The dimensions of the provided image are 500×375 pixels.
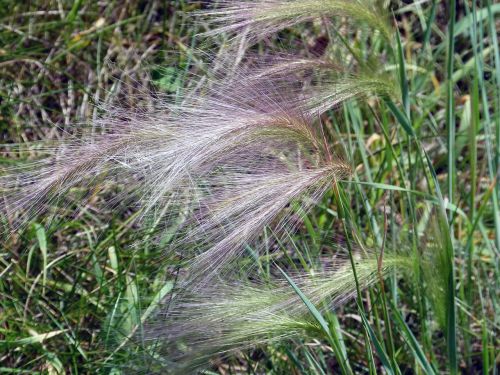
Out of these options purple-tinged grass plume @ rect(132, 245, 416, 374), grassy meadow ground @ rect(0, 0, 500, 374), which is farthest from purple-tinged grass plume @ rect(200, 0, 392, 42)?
purple-tinged grass plume @ rect(132, 245, 416, 374)

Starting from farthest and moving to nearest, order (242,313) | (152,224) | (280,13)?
(152,224) → (280,13) → (242,313)

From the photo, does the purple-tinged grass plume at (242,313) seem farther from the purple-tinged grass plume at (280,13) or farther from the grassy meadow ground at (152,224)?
the purple-tinged grass plume at (280,13)

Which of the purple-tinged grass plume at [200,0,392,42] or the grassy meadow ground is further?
the grassy meadow ground

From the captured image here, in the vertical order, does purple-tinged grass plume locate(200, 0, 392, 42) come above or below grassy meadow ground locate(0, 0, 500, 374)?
above

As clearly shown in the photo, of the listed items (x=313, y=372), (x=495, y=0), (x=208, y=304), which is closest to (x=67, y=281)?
(x=313, y=372)

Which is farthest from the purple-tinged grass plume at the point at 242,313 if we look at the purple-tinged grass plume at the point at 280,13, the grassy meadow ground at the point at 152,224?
the purple-tinged grass plume at the point at 280,13

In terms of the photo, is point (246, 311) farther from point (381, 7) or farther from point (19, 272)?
point (19, 272)

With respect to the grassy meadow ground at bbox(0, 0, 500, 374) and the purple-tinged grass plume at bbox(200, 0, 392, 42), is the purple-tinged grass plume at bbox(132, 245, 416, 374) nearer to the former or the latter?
the grassy meadow ground at bbox(0, 0, 500, 374)

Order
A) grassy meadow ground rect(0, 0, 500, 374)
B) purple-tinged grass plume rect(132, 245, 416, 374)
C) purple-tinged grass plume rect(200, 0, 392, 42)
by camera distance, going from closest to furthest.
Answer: purple-tinged grass plume rect(132, 245, 416, 374) → purple-tinged grass plume rect(200, 0, 392, 42) → grassy meadow ground rect(0, 0, 500, 374)
